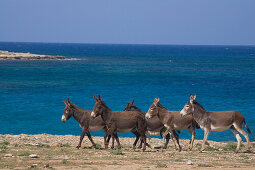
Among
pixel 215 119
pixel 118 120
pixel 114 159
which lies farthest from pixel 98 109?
pixel 215 119

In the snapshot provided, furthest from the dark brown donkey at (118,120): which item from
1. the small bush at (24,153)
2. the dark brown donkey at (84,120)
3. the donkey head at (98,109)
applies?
the small bush at (24,153)

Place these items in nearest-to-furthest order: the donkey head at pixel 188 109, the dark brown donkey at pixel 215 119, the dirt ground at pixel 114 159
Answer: the dirt ground at pixel 114 159 → the dark brown donkey at pixel 215 119 → the donkey head at pixel 188 109

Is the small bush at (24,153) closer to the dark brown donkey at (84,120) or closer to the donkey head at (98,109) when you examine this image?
the dark brown donkey at (84,120)

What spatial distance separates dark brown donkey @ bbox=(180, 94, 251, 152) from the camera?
17453 millimetres

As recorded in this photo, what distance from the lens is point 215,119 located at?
17.6m

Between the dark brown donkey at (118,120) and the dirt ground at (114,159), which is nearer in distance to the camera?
the dirt ground at (114,159)

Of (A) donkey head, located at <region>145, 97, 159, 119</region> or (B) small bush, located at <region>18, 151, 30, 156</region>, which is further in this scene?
(A) donkey head, located at <region>145, 97, 159, 119</region>

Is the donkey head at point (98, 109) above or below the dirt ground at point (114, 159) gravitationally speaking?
above

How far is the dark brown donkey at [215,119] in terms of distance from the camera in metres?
17.5

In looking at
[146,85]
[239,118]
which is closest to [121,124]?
[239,118]

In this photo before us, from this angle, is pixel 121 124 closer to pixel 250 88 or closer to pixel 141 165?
pixel 141 165

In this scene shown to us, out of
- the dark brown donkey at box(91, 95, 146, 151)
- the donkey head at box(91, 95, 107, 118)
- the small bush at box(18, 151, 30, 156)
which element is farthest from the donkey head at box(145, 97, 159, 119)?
the small bush at box(18, 151, 30, 156)

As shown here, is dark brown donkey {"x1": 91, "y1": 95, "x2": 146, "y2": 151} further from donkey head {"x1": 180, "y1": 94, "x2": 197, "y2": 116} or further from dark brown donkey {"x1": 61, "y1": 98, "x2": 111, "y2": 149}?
donkey head {"x1": 180, "y1": 94, "x2": 197, "y2": 116}

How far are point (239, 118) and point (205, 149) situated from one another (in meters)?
2.05
